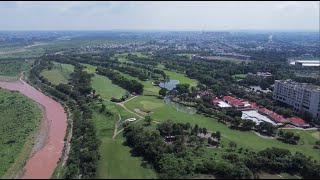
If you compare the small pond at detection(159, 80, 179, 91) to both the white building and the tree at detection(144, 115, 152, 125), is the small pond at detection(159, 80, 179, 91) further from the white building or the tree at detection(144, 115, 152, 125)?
the tree at detection(144, 115, 152, 125)

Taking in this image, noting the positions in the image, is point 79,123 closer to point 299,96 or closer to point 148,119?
point 148,119

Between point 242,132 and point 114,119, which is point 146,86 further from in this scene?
point 242,132

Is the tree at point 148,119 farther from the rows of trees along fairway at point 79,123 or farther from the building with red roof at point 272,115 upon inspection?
the building with red roof at point 272,115

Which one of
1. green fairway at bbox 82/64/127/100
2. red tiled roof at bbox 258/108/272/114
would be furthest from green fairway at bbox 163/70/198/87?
red tiled roof at bbox 258/108/272/114

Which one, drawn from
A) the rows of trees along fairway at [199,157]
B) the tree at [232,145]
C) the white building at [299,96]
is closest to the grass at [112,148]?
the rows of trees along fairway at [199,157]

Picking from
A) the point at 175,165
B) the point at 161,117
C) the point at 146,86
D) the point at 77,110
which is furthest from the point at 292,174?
the point at 146,86

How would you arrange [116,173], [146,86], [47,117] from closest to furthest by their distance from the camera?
[116,173], [47,117], [146,86]

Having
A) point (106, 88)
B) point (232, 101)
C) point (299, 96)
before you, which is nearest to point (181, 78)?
point (106, 88)
